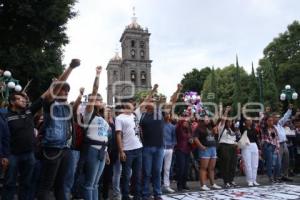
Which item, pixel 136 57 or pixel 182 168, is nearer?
pixel 182 168

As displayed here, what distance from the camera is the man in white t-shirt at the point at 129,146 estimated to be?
A: 7.10m

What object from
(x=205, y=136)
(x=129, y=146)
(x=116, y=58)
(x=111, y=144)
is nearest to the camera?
(x=129, y=146)

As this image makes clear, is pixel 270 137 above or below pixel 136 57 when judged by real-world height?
below

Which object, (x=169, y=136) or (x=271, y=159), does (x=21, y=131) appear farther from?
(x=271, y=159)

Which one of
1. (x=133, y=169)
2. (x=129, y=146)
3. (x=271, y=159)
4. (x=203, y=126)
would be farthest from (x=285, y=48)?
(x=129, y=146)

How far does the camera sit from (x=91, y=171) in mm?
5949

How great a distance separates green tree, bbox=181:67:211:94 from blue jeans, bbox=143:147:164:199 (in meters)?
57.6

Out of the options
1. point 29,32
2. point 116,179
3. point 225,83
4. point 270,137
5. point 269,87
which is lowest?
point 116,179

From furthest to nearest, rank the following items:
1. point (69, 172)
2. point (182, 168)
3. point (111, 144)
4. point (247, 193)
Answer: point (182, 168) < point (247, 193) < point (111, 144) < point (69, 172)

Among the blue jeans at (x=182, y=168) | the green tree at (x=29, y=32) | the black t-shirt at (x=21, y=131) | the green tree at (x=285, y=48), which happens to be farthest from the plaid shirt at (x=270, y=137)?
the green tree at (x=285, y=48)

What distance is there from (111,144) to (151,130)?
866 mm

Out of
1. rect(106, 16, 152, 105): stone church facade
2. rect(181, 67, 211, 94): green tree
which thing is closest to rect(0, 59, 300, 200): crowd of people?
rect(181, 67, 211, 94): green tree

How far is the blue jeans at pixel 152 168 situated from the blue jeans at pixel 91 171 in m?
1.52

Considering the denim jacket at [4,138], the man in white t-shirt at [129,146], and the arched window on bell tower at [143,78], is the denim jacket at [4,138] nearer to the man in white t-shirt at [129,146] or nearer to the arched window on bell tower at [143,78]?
the man in white t-shirt at [129,146]
